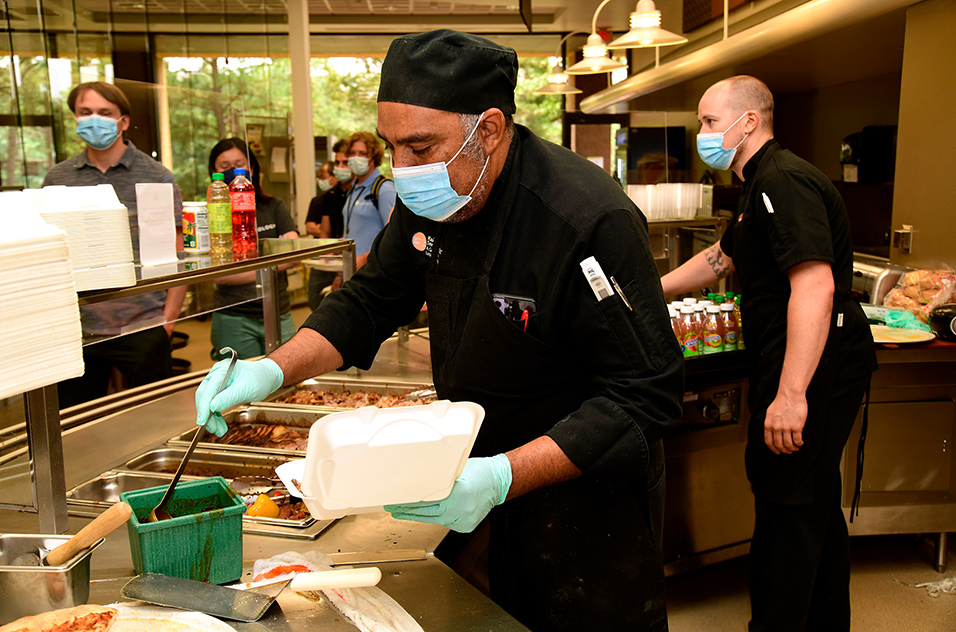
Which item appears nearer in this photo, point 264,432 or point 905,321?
point 264,432

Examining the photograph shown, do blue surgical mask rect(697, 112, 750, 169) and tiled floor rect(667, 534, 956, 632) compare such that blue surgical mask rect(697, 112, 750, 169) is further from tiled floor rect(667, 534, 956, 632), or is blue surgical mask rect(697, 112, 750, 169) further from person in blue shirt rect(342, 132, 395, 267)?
person in blue shirt rect(342, 132, 395, 267)

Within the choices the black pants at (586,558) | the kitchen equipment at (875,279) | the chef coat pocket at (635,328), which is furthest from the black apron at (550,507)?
the kitchen equipment at (875,279)

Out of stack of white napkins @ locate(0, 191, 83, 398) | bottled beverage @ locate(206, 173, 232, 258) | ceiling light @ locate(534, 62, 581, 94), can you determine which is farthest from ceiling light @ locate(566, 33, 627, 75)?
stack of white napkins @ locate(0, 191, 83, 398)

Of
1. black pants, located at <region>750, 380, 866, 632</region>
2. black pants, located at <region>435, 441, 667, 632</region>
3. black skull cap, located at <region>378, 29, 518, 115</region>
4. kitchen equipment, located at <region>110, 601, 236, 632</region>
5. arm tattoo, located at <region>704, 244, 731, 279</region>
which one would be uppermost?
black skull cap, located at <region>378, 29, 518, 115</region>

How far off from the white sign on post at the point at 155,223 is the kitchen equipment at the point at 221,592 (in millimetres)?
876

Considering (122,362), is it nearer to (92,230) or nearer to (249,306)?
(249,306)

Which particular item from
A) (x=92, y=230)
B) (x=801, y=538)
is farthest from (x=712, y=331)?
(x=92, y=230)

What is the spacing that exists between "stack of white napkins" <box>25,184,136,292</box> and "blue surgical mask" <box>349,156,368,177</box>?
3341 mm

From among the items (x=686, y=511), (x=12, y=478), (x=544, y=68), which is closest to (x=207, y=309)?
(x=12, y=478)

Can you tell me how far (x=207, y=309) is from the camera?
6.93ft

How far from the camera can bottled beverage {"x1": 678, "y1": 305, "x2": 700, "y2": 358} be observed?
2666 millimetres

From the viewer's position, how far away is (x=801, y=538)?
2307mm

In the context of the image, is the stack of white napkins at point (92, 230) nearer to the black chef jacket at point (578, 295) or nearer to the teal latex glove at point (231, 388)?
the teal latex glove at point (231, 388)

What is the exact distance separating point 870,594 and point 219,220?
2773 mm
